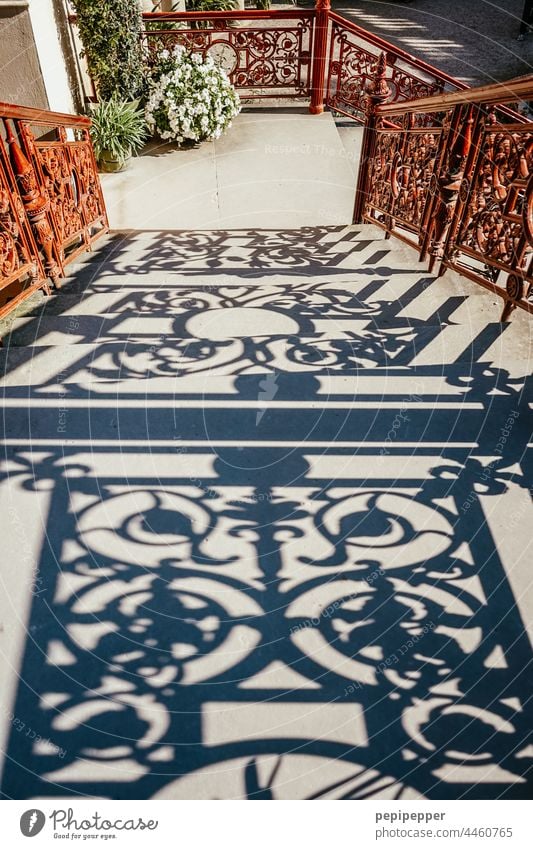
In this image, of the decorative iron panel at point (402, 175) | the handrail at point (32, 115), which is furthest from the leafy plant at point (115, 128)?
the decorative iron panel at point (402, 175)

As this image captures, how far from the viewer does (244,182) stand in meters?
6.97

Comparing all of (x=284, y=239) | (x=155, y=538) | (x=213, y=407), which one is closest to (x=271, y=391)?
(x=213, y=407)

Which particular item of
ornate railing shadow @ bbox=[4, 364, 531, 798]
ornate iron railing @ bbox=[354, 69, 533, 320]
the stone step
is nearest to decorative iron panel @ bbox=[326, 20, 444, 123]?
ornate iron railing @ bbox=[354, 69, 533, 320]

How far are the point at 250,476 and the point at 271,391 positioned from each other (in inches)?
22.5

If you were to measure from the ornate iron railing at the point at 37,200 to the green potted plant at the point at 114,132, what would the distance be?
2.67 meters

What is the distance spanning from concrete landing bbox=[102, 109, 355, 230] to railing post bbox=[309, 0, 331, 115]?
0.27m

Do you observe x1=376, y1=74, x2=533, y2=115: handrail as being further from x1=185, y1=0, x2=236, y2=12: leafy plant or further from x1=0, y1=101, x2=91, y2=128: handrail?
x1=185, y1=0, x2=236, y2=12: leafy plant

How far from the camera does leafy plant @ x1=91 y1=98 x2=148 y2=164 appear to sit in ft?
22.7

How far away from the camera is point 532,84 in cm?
233

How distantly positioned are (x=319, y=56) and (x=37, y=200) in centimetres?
675

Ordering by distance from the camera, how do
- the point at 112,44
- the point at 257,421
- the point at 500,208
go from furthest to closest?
the point at 112,44 < the point at 500,208 < the point at 257,421

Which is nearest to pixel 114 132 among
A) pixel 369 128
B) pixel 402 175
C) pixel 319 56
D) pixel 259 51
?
pixel 259 51

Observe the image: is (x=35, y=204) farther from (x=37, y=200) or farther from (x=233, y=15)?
(x=233, y=15)

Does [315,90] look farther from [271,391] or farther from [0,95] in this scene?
[271,391]
